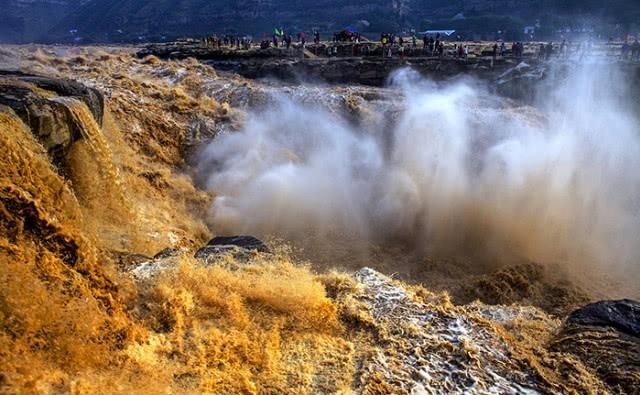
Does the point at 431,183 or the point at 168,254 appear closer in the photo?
the point at 168,254

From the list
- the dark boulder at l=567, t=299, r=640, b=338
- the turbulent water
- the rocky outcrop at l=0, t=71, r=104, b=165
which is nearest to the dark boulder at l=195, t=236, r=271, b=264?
the turbulent water

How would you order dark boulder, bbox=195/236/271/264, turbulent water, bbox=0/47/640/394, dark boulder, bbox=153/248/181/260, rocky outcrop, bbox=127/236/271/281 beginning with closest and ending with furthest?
turbulent water, bbox=0/47/640/394, rocky outcrop, bbox=127/236/271/281, dark boulder, bbox=153/248/181/260, dark boulder, bbox=195/236/271/264

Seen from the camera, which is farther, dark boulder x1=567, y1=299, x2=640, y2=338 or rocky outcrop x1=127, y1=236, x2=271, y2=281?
rocky outcrop x1=127, y1=236, x2=271, y2=281

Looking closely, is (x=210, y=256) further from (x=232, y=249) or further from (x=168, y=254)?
(x=168, y=254)

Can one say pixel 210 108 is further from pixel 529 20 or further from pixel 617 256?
pixel 529 20

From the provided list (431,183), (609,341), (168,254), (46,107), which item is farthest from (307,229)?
(609,341)

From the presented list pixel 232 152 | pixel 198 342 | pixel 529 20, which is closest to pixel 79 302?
pixel 198 342

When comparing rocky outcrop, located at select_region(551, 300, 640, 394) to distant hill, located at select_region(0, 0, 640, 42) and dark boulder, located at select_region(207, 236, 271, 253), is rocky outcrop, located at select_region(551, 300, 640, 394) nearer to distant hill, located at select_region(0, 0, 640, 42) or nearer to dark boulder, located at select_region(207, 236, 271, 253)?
dark boulder, located at select_region(207, 236, 271, 253)
